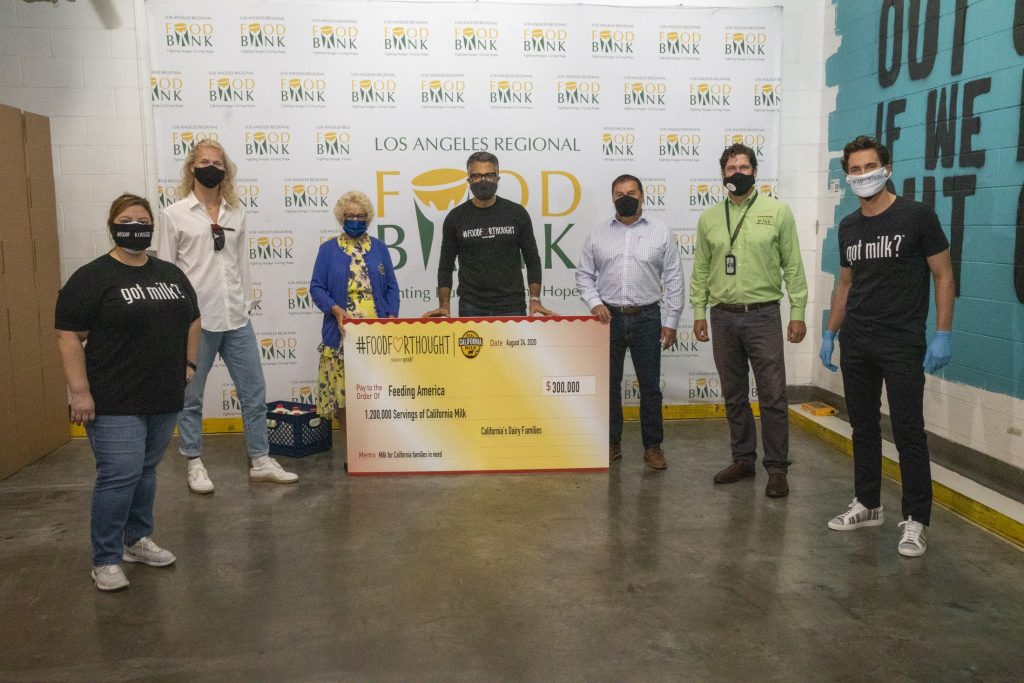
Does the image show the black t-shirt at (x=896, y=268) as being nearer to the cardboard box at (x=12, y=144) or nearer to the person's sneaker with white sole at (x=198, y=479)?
the person's sneaker with white sole at (x=198, y=479)

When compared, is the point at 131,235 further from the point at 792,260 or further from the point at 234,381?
the point at 792,260

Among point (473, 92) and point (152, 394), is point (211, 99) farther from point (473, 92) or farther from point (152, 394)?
point (152, 394)

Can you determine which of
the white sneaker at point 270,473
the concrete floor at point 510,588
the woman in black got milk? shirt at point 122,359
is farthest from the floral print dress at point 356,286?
the woman in black got milk? shirt at point 122,359

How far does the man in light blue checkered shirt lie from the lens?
4.75 metres

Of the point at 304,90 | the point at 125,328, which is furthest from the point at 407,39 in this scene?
the point at 125,328

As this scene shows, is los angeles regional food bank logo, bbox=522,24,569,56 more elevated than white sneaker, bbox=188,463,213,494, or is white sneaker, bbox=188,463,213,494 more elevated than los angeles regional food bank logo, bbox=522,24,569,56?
los angeles regional food bank logo, bbox=522,24,569,56

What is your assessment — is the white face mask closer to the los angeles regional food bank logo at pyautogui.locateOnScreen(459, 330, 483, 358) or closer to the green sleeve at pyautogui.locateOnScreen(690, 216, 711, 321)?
→ the green sleeve at pyautogui.locateOnScreen(690, 216, 711, 321)

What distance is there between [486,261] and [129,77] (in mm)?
2945

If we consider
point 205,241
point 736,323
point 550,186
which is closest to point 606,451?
point 736,323

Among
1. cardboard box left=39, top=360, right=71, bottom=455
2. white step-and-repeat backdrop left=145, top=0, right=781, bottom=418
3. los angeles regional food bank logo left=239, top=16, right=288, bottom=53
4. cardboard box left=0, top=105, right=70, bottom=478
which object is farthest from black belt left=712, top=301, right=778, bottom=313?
cardboard box left=39, top=360, right=71, bottom=455

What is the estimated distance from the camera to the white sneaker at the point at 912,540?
3.57 meters

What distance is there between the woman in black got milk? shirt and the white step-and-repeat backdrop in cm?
259

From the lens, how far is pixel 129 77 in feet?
18.8

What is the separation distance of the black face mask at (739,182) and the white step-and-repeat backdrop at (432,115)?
Answer: 5.47ft
